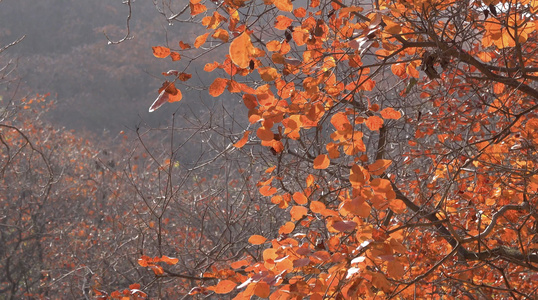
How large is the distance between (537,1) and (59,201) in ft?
40.9

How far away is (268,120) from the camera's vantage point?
252 centimetres

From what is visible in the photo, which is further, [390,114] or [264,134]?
[390,114]

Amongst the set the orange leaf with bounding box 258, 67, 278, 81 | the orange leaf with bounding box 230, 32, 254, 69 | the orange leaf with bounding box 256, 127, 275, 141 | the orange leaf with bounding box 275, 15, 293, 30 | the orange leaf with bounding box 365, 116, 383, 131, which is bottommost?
the orange leaf with bounding box 256, 127, 275, 141

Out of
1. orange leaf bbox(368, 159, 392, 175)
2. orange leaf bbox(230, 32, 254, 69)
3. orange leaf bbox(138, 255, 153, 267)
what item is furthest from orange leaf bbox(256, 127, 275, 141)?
orange leaf bbox(138, 255, 153, 267)

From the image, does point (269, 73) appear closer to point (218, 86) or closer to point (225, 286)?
point (218, 86)

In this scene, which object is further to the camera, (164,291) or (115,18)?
(115,18)

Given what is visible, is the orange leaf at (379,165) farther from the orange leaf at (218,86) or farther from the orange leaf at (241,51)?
the orange leaf at (241,51)

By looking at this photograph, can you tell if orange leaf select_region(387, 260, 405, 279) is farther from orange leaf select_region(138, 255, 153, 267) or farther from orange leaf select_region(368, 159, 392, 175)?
orange leaf select_region(138, 255, 153, 267)

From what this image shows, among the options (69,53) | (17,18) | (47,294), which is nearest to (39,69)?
(69,53)

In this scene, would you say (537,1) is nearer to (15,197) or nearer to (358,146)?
(358,146)

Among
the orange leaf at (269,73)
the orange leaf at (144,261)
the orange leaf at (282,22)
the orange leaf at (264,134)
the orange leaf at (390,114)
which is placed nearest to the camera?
the orange leaf at (269,73)

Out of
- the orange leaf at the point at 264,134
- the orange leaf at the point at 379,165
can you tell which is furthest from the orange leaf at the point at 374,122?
the orange leaf at the point at 264,134

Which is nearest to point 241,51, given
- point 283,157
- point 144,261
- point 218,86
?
point 218,86

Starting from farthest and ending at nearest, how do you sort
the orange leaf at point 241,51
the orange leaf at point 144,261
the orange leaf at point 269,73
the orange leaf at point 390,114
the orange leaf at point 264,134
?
the orange leaf at point 144,261 → the orange leaf at point 390,114 → the orange leaf at point 264,134 → the orange leaf at point 269,73 → the orange leaf at point 241,51
